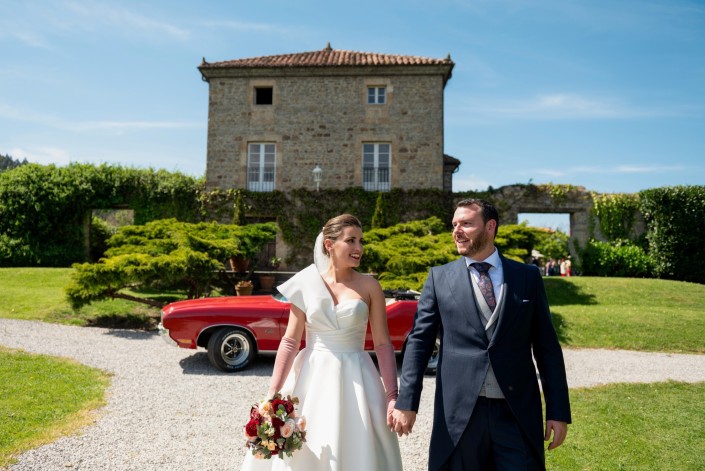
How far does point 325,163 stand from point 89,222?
9.78 metres

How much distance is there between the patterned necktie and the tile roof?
1877 centimetres

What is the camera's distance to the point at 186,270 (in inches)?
407

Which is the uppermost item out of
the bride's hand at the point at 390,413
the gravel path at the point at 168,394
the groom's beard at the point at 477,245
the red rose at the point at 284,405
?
the groom's beard at the point at 477,245

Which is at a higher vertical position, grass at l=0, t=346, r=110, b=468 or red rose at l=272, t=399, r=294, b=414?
red rose at l=272, t=399, r=294, b=414

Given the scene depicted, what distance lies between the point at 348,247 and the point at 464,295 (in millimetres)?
786

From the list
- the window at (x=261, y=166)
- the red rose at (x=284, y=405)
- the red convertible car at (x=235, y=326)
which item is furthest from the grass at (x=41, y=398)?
the window at (x=261, y=166)

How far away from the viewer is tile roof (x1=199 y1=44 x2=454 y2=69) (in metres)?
20.2

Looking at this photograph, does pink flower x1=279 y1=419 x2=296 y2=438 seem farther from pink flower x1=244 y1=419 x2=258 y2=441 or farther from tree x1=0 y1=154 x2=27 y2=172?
tree x1=0 y1=154 x2=27 y2=172

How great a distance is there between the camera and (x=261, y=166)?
20953 mm

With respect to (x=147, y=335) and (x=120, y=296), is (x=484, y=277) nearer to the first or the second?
Answer: (x=147, y=335)

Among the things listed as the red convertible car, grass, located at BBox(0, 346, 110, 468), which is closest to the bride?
grass, located at BBox(0, 346, 110, 468)

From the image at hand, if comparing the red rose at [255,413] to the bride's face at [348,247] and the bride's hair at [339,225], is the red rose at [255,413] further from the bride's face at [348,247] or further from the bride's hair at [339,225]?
the bride's hair at [339,225]

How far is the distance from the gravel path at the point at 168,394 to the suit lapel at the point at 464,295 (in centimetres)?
195

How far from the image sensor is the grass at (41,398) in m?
4.34
